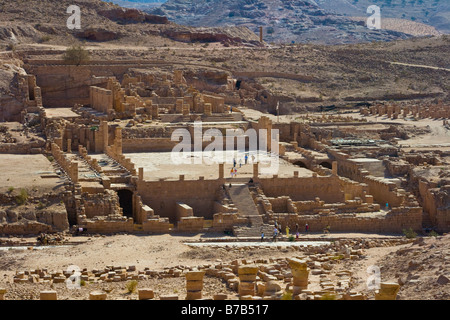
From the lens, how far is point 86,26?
86.1m

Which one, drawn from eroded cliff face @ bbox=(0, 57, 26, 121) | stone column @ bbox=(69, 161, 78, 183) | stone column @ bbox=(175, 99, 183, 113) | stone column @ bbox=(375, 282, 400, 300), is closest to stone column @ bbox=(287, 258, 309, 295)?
stone column @ bbox=(375, 282, 400, 300)

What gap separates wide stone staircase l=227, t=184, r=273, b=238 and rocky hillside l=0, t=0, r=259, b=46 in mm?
38216

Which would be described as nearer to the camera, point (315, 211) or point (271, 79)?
point (315, 211)

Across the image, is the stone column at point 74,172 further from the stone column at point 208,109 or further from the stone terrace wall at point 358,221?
the stone column at point 208,109

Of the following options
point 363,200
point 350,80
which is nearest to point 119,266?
point 363,200

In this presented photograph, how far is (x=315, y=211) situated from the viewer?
42.0m

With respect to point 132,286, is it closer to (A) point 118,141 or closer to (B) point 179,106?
(A) point 118,141

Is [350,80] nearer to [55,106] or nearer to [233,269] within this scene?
[55,106]

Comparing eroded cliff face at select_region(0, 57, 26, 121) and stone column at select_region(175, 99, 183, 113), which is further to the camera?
stone column at select_region(175, 99, 183, 113)

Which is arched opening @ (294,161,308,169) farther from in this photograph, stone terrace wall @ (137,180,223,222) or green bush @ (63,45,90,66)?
green bush @ (63,45,90,66)

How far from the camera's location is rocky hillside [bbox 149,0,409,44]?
161250 millimetres

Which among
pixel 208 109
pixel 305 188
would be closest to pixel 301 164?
pixel 305 188
